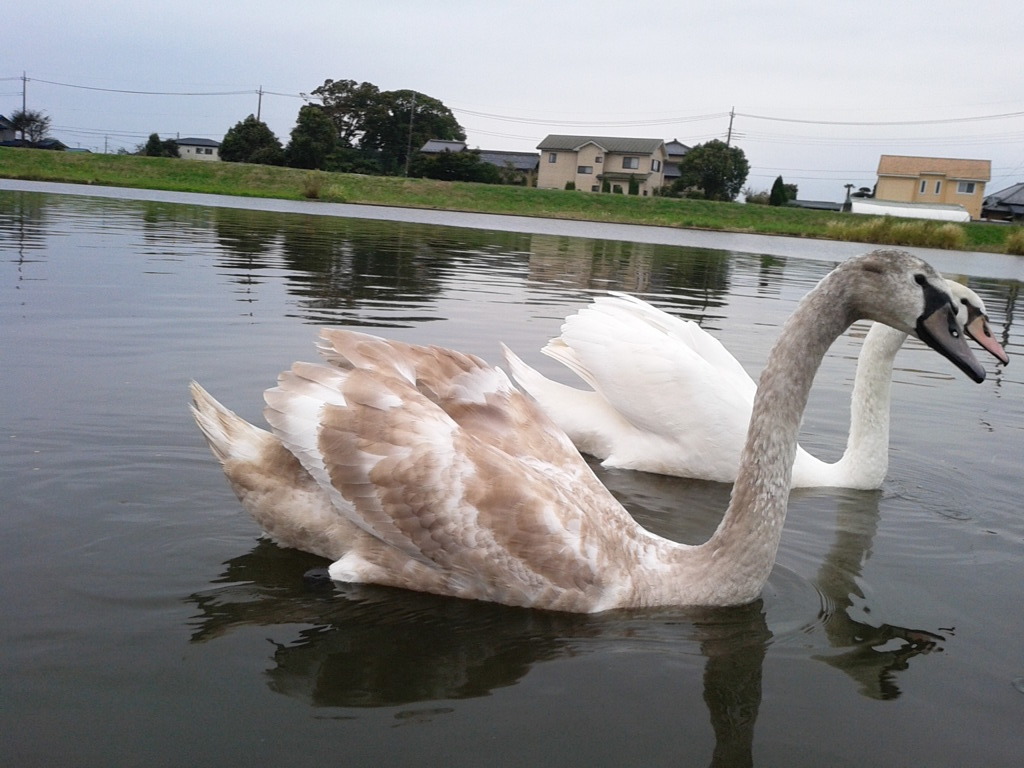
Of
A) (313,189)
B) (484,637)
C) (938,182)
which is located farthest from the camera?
(938,182)

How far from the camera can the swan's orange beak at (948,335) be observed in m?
3.85

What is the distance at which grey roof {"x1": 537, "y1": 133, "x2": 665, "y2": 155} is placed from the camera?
97.1m

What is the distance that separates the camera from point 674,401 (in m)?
6.44

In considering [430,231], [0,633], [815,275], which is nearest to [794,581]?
[0,633]

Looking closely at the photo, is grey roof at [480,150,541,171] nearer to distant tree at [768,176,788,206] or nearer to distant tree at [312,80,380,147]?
distant tree at [312,80,380,147]

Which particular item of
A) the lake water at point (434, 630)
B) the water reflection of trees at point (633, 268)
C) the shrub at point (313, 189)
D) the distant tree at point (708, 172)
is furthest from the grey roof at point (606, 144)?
the lake water at point (434, 630)

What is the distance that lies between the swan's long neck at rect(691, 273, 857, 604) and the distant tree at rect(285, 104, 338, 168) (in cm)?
6501

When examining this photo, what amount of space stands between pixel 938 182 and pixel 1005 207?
31.9ft

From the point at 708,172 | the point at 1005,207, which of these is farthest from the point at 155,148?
the point at 1005,207

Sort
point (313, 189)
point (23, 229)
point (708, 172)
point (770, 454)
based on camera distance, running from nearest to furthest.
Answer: point (770, 454) → point (23, 229) → point (313, 189) → point (708, 172)

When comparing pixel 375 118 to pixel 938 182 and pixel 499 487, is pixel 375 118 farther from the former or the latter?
pixel 499 487

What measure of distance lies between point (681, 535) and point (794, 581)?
83 cm

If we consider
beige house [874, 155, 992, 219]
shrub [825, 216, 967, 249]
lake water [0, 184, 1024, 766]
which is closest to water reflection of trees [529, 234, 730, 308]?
lake water [0, 184, 1024, 766]

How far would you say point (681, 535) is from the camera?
543 centimetres
